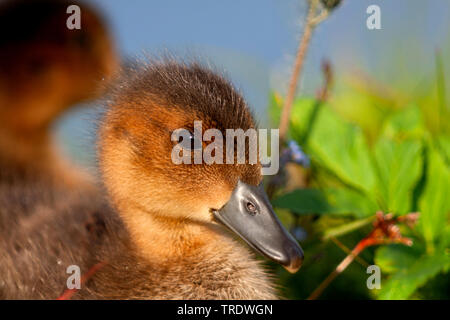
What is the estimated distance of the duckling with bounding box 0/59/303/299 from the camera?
1614 mm

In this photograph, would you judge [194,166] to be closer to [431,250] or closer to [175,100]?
[175,100]

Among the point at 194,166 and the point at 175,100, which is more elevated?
the point at 175,100

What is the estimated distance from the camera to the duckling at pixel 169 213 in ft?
5.30

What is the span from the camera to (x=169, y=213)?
1.71m

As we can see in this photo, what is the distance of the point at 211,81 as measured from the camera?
1.68 meters

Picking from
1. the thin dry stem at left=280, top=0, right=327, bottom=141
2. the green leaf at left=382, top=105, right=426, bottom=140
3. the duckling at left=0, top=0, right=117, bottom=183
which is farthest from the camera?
the duckling at left=0, top=0, right=117, bottom=183

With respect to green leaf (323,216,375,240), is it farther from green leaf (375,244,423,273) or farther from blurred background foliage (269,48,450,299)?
green leaf (375,244,423,273)

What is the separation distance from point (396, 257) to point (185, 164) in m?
0.60

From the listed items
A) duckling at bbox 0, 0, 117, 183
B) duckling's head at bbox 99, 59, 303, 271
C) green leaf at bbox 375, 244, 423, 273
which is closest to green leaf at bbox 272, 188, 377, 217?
green leaf at bbox 375, 244, 423, 273

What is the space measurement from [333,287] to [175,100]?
2.65ft

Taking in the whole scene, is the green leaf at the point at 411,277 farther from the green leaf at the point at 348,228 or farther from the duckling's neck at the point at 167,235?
the duckling's neck at the point at 167,235

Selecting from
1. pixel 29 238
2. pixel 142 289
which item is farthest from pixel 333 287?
pixel 29 238

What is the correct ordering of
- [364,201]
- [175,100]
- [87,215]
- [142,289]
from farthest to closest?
[87,215] → [364,201] → [142,289] → [175,100]

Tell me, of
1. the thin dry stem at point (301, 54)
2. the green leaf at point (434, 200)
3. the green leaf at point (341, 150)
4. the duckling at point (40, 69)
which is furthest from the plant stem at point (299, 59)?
the duckling at point (40, 69)
